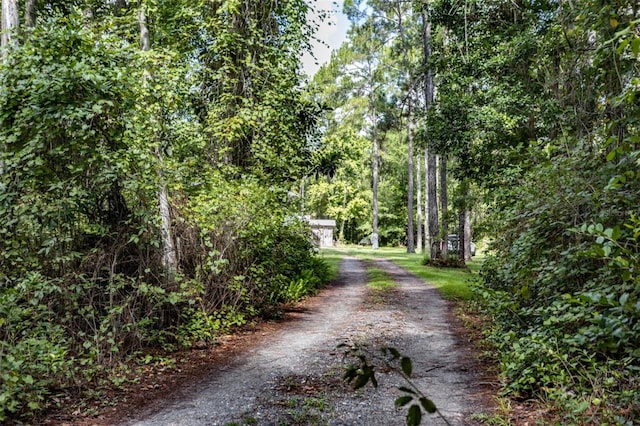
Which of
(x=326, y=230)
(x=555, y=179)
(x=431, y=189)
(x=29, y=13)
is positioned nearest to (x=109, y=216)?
(x=29, y=13)

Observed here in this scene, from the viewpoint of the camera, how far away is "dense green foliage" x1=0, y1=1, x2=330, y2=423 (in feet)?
16.6

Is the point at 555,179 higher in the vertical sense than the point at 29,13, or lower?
lower

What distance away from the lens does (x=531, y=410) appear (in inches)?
169

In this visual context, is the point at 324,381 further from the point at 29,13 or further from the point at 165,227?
the point at 29,13

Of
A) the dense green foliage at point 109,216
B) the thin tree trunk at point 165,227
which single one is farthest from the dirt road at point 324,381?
the thin tree trunk at point 165,227

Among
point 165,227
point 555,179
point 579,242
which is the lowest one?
point 579,242

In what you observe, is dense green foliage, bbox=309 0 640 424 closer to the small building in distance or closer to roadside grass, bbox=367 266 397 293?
roadside grass, bbox=367 266 397 293

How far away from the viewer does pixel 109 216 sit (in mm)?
6227

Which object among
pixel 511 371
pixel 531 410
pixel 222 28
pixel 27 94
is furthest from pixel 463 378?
pixel 222 28

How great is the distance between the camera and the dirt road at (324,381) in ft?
14.1

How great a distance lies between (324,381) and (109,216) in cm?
368

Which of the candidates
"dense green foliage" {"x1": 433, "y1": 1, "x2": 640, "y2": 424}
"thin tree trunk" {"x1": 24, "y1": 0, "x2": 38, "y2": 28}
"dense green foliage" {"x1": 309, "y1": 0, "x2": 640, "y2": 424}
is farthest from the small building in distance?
"thin tree trunk" {"x1": 24, "y1": 0, "x2": 38, "y2": 28}

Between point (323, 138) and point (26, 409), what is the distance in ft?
31.2

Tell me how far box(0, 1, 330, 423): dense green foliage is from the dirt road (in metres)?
1.06
